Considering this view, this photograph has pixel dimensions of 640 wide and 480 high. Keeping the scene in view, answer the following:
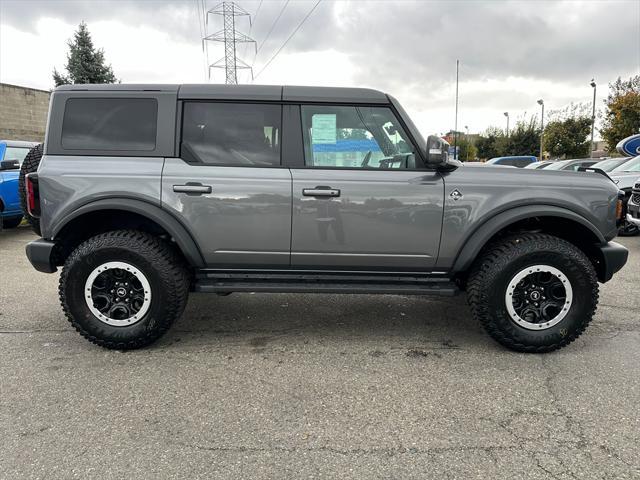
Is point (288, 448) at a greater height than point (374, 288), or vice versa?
point (374, 288)

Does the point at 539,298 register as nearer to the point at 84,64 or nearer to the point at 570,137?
the point at 84,64

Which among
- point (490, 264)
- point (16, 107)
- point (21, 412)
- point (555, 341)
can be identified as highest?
point (16, 107)

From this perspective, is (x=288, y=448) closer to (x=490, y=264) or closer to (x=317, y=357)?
(x=317, y=357)

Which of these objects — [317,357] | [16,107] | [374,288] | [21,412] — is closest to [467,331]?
[374,288]

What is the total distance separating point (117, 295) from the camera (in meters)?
3.43

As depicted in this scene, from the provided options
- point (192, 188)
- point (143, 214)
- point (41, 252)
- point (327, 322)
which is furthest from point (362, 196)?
point (41, 252)

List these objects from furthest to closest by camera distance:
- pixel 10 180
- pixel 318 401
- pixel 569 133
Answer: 1. pixel 569 133
2. pixel 10 180
3. pixel 318 401

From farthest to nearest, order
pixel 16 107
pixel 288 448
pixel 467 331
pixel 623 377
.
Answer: pixel 16 107
pixel 467 331
pixel 623 377
pixel 288 448

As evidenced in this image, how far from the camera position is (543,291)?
341 cm

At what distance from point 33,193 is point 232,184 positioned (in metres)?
1.49

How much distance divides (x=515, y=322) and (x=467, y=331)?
23.3 inches

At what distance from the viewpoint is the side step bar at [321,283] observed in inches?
135

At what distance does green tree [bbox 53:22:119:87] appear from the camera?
26.5 metres

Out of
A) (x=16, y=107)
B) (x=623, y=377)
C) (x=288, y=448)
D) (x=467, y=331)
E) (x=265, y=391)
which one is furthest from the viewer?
(x=16, y=107)
